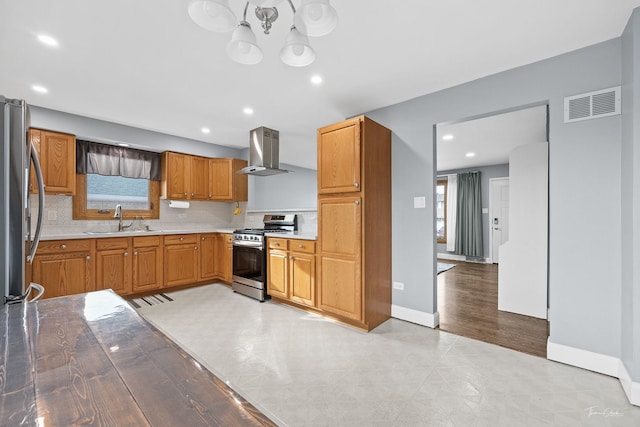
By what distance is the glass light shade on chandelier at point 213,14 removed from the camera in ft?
3.99

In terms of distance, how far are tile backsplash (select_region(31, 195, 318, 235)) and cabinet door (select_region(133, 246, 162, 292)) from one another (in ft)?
2.39

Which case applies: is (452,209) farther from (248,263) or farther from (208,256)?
(208,256)

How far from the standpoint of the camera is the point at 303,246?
3.25 meters

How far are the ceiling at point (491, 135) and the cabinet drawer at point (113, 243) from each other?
4281 mm

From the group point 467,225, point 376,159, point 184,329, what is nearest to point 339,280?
point 376,159

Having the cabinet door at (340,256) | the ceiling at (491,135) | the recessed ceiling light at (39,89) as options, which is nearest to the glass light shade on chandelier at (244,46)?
the cabinet door at (340,256)

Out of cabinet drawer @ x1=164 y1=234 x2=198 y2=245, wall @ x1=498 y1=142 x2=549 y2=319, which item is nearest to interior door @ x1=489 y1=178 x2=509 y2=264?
wall @ x1=498 y1=142 x2=549 y2=319

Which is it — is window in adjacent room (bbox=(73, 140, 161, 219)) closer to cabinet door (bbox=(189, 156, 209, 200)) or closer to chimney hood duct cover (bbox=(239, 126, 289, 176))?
cabinet door (bbox=(189, 156, 209, 200))

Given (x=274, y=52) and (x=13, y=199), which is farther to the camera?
(x=274, y=52)

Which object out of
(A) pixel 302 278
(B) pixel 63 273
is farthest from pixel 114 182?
(A) pixel 302 278

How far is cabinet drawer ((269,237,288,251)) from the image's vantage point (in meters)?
3.45

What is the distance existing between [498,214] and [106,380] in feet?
25.1

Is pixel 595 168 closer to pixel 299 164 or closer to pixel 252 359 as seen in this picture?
pixel 252 359

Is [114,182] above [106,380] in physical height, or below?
above
